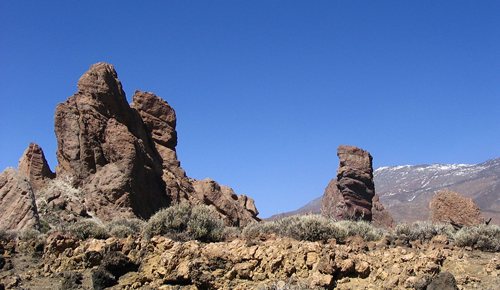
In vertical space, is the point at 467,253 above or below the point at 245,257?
below

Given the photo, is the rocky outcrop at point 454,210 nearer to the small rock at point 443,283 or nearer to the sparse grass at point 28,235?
the small rock at point 443,283

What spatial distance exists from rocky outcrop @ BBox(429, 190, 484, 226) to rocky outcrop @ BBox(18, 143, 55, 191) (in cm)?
2048

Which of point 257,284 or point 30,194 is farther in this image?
point 30,194

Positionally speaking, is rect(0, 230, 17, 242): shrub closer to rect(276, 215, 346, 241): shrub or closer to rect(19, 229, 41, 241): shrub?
rect(19, 229, 41, 241): shrub

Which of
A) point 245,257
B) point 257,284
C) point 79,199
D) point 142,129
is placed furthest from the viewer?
point 142,129

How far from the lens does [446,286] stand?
9.86m

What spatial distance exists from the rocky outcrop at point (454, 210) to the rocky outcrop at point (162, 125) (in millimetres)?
15196

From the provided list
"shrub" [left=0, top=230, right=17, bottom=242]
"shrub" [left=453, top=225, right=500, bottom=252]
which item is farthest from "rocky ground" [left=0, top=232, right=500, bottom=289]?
"shrub" [left=0, top=230, right=17, bottom=242]

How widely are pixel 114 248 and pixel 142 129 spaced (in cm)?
1978

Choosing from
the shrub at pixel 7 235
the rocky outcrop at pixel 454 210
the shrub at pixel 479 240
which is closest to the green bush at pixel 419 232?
the shrub at pixel 479 240

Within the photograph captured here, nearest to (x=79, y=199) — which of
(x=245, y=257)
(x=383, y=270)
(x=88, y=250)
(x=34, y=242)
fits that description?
(x=34, y=242)

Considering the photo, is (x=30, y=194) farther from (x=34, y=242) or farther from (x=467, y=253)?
(x=467, y=253)

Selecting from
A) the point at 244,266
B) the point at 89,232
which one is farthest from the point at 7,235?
the point at 244,266

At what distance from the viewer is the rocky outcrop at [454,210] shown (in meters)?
22.4
